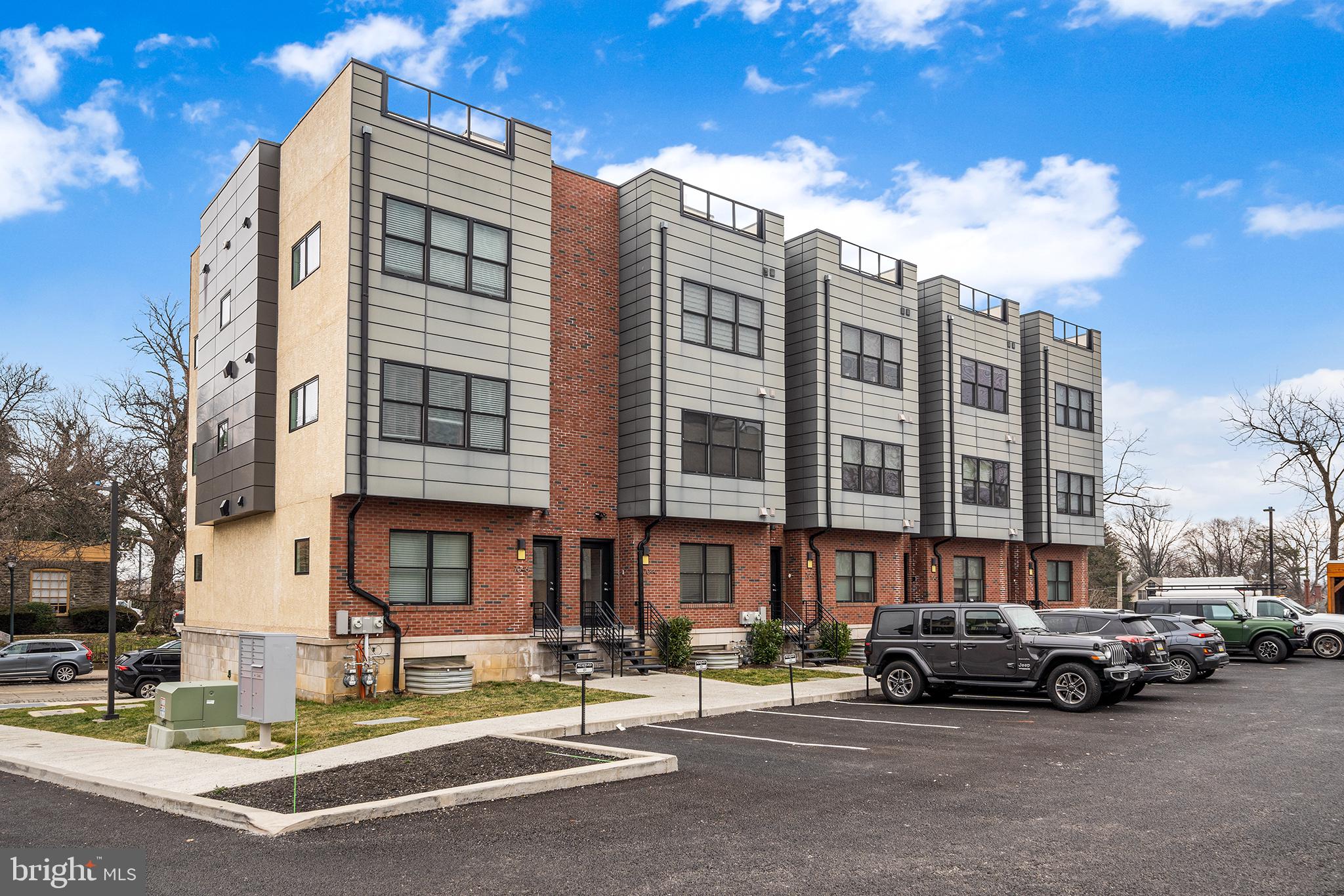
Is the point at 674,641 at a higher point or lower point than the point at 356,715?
higher

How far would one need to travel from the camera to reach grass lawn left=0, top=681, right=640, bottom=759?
46.7 feet

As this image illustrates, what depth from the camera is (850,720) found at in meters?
16.4

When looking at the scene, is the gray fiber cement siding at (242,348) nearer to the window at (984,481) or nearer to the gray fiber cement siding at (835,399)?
the gray fiber cement siding at (835,399)

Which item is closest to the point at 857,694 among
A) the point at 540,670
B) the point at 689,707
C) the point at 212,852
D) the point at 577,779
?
the point at 689,707

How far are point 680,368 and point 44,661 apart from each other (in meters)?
23.7

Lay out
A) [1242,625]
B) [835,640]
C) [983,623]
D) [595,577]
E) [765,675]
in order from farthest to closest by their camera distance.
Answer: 1. [1242,625]
2. [835,640]
3. [595,577]
4. [765,675]
5. [983,623]

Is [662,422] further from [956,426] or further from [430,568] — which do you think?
[956,426]

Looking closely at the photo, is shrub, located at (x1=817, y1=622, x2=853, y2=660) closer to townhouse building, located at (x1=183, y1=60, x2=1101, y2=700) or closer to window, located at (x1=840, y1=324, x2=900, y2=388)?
townhouse building, located at (x1=183, y1=60, x2=1101, y2=700)

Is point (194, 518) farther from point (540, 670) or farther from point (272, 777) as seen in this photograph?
point (272, 777)

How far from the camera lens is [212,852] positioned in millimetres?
8203

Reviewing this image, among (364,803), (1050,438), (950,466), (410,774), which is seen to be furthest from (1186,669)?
(364,803)

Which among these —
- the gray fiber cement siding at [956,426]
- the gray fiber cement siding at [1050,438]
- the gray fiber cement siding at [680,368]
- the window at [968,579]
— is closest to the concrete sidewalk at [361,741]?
the gray fiber cement siding at [680,368]

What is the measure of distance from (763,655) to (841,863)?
1808 centimetres

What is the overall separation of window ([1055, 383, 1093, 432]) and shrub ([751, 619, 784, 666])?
17.9 metres
